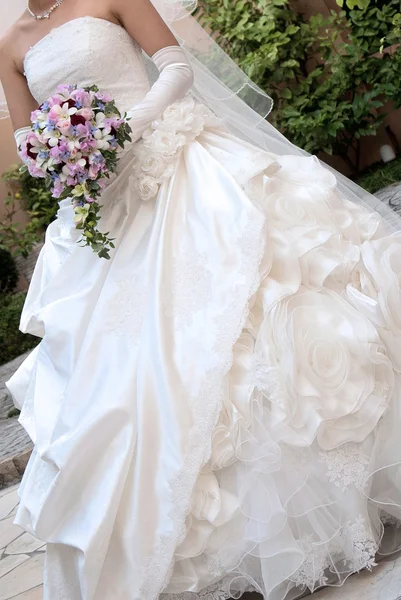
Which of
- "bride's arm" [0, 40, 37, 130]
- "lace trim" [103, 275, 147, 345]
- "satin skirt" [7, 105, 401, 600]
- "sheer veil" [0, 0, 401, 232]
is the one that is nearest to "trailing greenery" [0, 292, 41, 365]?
"sheer veil" [0, 0, 401, 232]

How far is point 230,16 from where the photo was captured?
7.13 meters

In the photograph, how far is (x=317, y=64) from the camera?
7.45 meters

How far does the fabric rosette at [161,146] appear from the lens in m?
2.89

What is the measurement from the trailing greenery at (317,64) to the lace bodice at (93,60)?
3.66 metres

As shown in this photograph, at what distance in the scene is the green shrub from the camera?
8.57 m

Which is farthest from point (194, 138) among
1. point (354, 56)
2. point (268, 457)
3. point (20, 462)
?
point (354, 56)

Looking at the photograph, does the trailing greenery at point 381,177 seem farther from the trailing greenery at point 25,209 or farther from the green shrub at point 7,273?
the green shrub at point 7,273

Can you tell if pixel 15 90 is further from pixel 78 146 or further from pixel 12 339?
pixel 12 339

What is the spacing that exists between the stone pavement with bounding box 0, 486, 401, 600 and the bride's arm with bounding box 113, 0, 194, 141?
170cm

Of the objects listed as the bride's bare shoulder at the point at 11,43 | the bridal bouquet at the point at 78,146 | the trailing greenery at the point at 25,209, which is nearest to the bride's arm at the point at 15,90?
the bride's bare shoulder at the point at 11,43

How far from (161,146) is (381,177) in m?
4.16

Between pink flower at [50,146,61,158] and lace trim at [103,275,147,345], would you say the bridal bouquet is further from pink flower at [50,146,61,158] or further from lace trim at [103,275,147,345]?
lace trim at [103,275,147,345]

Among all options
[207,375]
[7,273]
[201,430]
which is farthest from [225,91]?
[7,273]

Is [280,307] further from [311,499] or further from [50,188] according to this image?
[50,188]
